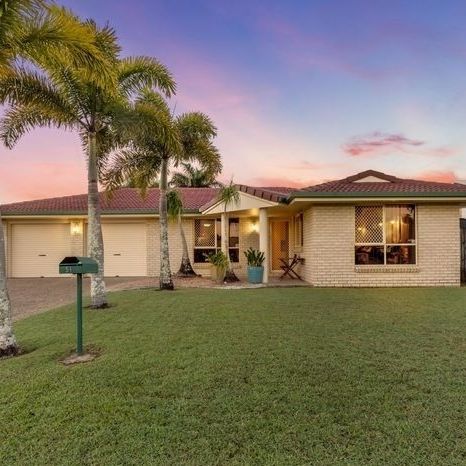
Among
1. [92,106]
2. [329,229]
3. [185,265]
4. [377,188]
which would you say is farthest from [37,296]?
[377,188]

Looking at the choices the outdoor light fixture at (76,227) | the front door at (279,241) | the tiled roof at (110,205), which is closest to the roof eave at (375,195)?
the front door at (279,241)

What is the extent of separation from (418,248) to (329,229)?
302 centimetres

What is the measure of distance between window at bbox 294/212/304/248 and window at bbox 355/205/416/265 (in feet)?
8.63

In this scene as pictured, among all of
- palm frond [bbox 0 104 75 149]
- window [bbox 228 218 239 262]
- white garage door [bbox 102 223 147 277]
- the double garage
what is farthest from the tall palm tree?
the double garage

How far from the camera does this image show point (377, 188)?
12.5m

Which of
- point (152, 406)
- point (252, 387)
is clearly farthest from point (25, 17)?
point (252, 387)

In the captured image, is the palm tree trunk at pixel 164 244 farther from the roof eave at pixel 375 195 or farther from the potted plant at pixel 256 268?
the roof eave at pixel 375 195

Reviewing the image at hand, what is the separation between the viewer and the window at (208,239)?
17.7m

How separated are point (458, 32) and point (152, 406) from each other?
536 inches

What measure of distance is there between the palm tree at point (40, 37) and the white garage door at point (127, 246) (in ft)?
39.9

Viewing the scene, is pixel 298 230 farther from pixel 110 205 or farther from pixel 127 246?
pixel 110 205

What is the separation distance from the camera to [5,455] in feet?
9.37

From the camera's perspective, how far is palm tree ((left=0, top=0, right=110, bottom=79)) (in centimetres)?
519

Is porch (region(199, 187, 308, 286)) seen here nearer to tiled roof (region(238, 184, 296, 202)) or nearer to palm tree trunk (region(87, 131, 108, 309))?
tiled roof (region(238, 184, 296, 202))
